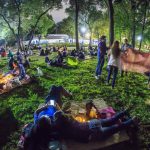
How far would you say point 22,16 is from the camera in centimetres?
3722

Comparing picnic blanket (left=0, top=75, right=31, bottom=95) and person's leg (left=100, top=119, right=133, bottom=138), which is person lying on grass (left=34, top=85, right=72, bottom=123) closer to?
person's leg (left=100, top=119, right=133, bottom=138)

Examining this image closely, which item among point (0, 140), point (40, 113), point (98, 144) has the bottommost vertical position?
point (0, 140)

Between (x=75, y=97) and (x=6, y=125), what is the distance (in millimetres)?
3686

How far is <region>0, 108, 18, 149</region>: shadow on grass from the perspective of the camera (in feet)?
27.2

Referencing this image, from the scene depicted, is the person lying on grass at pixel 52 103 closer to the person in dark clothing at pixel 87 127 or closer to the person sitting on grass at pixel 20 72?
the person in dark clothing at pixel 87 127

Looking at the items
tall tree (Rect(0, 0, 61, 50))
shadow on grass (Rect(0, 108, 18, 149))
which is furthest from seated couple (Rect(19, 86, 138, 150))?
tall tree (Rect(0, 0, 61, 50))

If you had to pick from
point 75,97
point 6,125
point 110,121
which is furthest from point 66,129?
point 75,97

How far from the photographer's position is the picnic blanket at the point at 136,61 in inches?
575

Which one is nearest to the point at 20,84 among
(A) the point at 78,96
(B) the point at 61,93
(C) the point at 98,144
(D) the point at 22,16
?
(A) the point at 78,96

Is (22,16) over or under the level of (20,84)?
over

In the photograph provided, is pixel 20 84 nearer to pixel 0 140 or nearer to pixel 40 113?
pixel 0 140

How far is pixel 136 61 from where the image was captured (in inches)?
603

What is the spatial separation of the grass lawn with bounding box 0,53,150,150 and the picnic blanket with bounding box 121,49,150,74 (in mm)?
563

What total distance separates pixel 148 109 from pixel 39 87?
620cm
